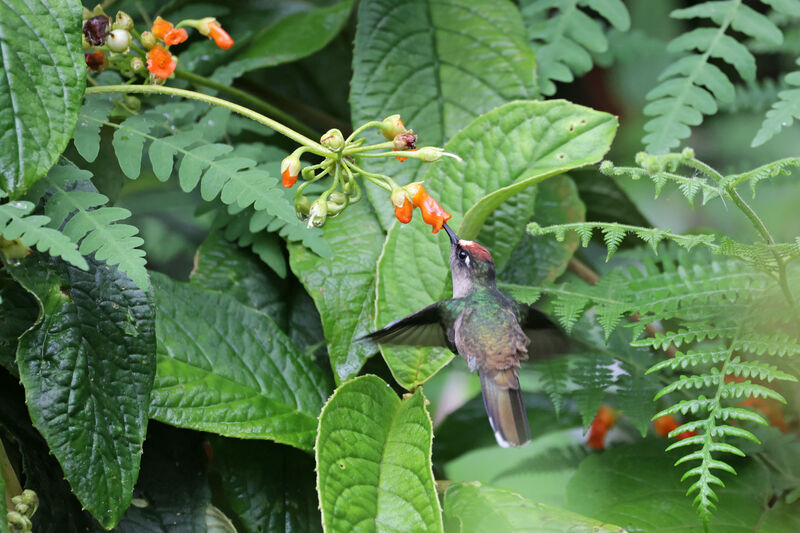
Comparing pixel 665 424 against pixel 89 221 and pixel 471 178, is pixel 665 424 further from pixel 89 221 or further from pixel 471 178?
pixel 89 221

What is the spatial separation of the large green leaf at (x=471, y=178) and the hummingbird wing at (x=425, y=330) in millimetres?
42

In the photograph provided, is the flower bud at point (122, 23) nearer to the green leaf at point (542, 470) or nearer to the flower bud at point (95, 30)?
the flower bud at point (95, 30)

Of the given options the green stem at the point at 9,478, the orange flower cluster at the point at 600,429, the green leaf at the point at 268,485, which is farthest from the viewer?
the orange flower cluster at the point at 600,429

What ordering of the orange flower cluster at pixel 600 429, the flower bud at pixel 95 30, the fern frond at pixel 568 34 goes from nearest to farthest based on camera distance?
the flower bud at pixel 95 30 < the fern frond at pixel 568 34 < the orange flower cluster at pixel 600 429

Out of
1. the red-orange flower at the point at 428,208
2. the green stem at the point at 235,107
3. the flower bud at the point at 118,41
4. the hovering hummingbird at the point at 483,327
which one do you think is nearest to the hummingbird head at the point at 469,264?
the hovering hummingbird at the point at 483,327

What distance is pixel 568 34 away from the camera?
4.56 feet

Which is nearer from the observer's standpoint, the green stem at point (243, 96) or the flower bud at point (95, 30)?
the flower bud at point (95, 30)

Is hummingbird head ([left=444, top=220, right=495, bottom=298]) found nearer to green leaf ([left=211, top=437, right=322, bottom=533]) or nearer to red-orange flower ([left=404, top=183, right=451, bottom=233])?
red-orange flower ([left=404, top=183, right=451, bottom=233])

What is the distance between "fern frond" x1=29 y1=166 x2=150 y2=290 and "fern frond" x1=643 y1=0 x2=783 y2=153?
0.79 m

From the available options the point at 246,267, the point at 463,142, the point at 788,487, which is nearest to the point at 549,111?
the point at 463,142

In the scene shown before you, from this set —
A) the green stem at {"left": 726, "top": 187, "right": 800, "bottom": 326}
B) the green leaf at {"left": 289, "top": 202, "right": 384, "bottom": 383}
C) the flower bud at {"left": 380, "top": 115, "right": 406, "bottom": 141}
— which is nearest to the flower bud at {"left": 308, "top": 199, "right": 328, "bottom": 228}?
the flower bud at {"left": 380, "top": 115, "right": 406, "bottom": 141}

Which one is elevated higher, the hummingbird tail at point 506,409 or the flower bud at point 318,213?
the flower bud at point 318,213

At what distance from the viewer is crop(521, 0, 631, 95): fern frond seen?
1.33m

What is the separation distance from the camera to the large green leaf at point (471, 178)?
1.00m
